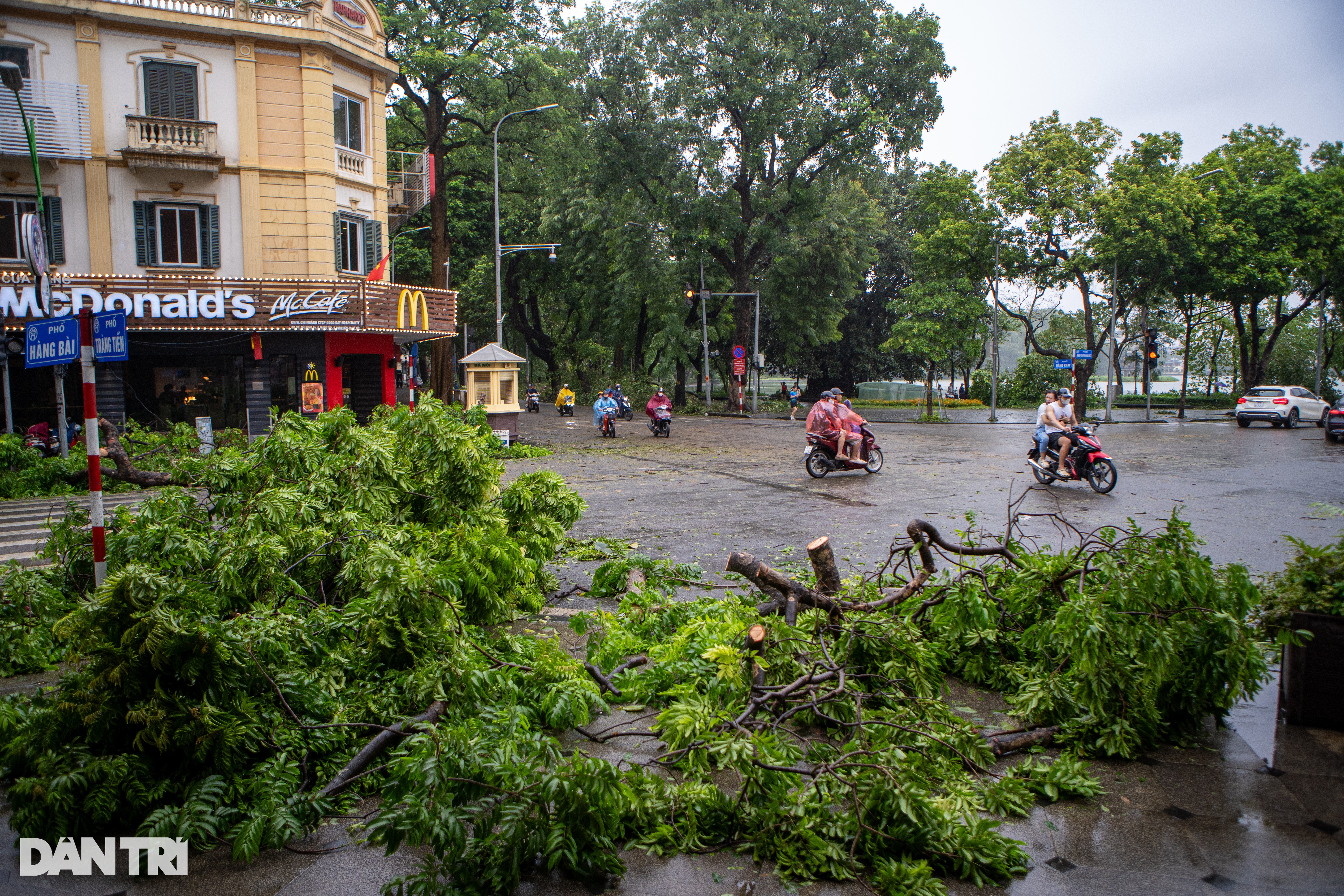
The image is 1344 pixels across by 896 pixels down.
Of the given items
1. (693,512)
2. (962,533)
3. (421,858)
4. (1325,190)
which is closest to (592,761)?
(421,858)

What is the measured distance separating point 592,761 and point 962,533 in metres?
3.77

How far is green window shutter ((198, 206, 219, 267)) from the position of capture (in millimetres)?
22703

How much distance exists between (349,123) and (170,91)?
465 cm

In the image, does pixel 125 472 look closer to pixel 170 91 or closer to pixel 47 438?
pixel 47 438

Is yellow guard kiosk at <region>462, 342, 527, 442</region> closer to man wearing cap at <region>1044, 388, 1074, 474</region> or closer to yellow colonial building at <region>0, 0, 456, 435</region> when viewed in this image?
yellow colonial building at <region>0, 0, 456, 435</region>

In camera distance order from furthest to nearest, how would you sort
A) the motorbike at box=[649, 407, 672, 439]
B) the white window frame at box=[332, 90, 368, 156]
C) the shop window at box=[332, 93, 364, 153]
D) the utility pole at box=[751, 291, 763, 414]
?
the utility pole at box=[751, 291, 763, 414] < the motorbike at box=[649, 407, 672, 439] < the shop window at box=[332, 93, 364, 153] < the white window frame at box=[332, 90, 368, 156]

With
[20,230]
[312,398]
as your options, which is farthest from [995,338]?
[20,230]

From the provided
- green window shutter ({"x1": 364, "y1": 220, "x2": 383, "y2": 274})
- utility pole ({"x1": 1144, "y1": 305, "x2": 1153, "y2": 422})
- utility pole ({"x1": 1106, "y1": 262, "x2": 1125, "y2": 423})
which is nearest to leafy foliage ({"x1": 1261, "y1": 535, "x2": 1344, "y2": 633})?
green window shutter ({"x1": 364, "y1": 220, "x2": 383, "y2": 274})

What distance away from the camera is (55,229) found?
21000 millimetres

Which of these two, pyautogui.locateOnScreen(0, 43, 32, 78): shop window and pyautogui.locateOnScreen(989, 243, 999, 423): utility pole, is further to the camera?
pyautogui.locateOnScreen(989, 243, 999, 423): utility pole

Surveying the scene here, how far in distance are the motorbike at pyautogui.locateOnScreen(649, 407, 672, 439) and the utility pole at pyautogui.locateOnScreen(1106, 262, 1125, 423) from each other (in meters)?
19.8

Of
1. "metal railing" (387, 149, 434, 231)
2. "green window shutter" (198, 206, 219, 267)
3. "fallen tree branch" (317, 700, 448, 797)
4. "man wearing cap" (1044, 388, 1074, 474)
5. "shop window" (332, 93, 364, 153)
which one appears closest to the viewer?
"fallen tree branch" (317, 700, 448, 797)

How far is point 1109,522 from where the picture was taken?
1152 centimetres

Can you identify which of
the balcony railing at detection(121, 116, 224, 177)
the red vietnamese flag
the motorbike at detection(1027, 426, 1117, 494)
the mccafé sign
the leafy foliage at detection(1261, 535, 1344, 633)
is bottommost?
the motorbike at detection(1027, 426, 1117, 494)
